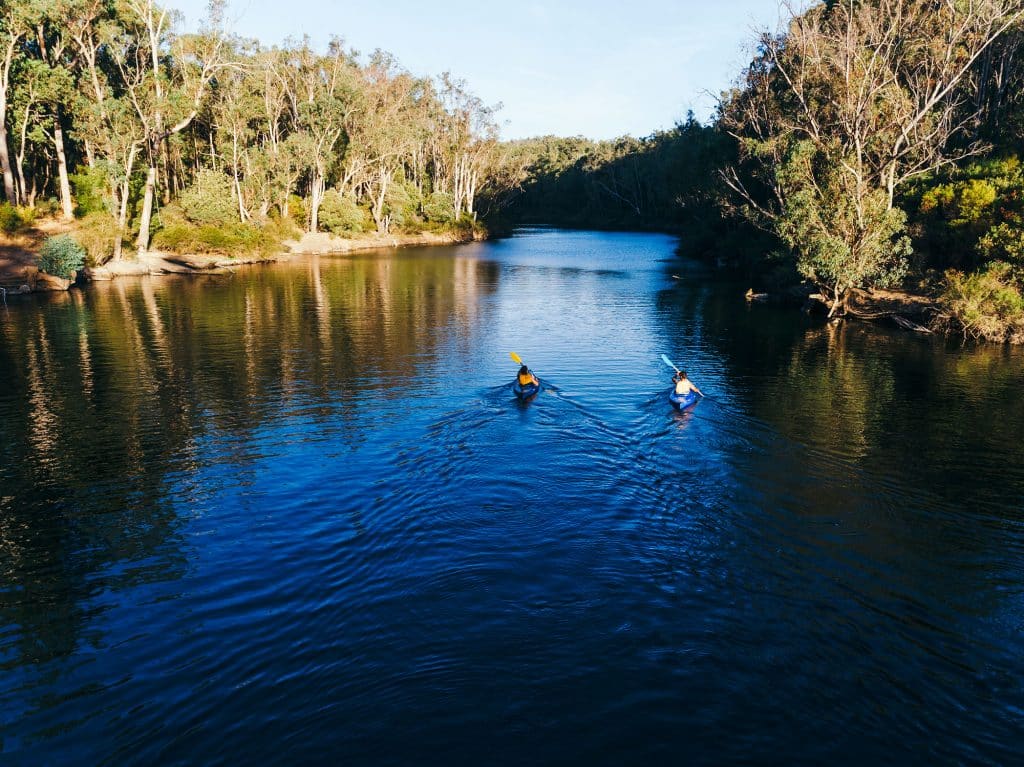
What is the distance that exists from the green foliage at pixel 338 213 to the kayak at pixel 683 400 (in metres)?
83.7

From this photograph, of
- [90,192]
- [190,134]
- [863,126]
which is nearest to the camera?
[863,126]

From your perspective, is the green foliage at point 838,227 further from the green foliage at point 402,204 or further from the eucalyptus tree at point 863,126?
the green foliage at point 402,204

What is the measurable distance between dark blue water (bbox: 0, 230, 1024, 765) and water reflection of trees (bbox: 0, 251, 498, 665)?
159mm

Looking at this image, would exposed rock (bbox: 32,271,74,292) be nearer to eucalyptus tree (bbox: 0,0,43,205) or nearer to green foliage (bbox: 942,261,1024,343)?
eucalyptus tree (bbox: 0,0,43,205)

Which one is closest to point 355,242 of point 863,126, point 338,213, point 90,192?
point 338,213

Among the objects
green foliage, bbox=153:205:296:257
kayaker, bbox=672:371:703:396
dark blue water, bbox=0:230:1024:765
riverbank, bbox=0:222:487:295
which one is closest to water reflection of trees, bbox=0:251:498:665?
dark blue water, bbox=0:230:1024:765

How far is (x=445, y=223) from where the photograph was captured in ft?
412

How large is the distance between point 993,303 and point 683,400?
83.5ft

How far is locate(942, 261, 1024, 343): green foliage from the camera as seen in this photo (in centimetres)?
3944

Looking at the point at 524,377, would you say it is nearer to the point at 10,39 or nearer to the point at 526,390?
the point at 526,390

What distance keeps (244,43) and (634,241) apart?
71780mm

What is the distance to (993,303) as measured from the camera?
130 feet

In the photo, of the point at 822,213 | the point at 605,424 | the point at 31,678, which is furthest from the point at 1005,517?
the point at 822,213

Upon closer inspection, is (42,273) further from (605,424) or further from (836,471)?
(836,471)
